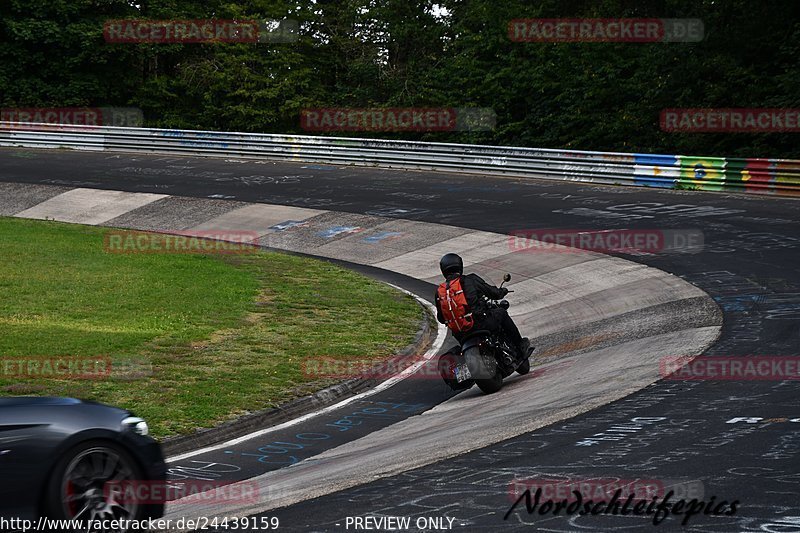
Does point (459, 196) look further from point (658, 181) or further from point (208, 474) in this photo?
point (208, 474)

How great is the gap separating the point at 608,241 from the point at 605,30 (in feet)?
61.5

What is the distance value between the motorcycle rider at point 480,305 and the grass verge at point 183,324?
2.29m

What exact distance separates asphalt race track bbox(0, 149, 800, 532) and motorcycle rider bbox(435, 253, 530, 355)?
1.13m

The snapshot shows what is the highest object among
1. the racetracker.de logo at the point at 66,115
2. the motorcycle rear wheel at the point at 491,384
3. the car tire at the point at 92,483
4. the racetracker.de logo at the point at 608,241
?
the racetracker.de logo at the point at 66,115

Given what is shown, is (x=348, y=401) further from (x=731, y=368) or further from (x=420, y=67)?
(x=420, y=67)

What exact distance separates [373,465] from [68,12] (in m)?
43.2

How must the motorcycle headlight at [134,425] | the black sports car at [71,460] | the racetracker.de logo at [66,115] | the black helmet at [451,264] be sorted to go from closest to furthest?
the black sports car at [71,460] < the motorcycle headlight at [134,425] < the black helmet at [451,264] < the racetracker.de logo at [66,115]

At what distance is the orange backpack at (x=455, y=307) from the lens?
12.0m

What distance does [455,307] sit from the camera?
39.5 feet

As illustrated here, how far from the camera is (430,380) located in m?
13.5

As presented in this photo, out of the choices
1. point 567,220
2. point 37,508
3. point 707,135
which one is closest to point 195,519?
point 37,508

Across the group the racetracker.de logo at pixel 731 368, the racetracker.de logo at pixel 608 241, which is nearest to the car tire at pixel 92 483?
the racetracker.de logo at pixel 731 368

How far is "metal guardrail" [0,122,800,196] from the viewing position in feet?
87.9

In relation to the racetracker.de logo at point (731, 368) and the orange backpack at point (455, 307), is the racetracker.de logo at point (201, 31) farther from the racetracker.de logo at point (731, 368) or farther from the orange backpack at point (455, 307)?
the racetracker.de logo at point (731, 368)
